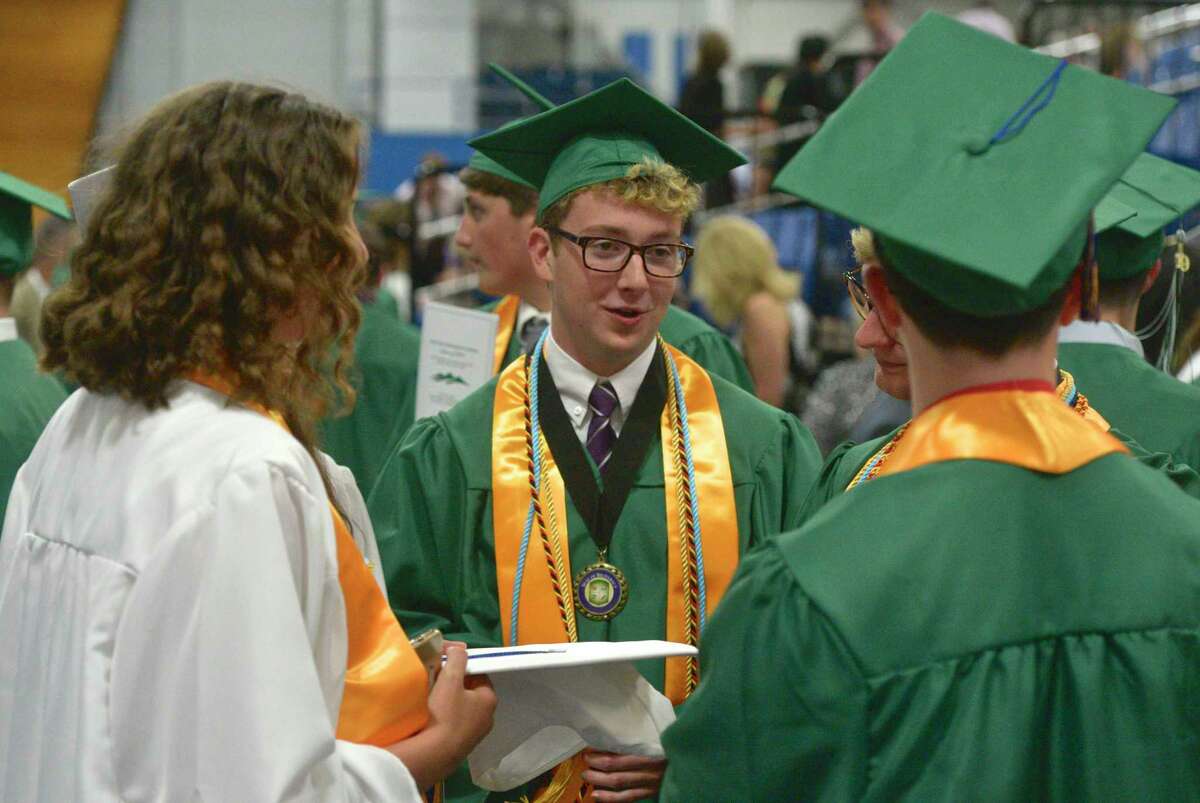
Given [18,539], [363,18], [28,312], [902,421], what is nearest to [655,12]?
[363,18]

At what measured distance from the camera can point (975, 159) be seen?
175cm

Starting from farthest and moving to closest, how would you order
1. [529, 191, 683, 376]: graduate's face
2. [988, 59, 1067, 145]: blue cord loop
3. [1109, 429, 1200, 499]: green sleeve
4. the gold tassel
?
the gold tassel → [529, 191, 683, 376]: graduate's face → [1109, 429, 1200, 499]: green sleeve → [988, 59, 1067, 145]: blue cord loop

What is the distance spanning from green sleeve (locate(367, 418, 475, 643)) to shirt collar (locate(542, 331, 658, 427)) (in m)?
0.26

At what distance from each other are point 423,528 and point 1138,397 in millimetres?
1574

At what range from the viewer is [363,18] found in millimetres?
14820

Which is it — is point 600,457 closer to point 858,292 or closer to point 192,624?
point 858,292

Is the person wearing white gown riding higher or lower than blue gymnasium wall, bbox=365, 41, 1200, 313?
higher

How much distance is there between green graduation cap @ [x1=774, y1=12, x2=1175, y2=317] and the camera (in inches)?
65.9

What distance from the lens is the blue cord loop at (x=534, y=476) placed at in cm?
285

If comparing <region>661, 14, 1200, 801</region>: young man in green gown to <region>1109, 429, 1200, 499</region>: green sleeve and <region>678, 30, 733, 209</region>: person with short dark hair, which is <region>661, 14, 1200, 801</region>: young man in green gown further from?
<region>678, 30, 733, 209</region>: person with short dark hair

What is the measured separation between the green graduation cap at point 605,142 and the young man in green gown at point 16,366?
50.3 inches

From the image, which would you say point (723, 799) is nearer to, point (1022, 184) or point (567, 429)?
point (1022, 184)

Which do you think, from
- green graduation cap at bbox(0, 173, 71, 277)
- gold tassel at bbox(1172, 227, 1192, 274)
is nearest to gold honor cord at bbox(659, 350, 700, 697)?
gold tassel at bbox(1172, 227, 1192, 274)

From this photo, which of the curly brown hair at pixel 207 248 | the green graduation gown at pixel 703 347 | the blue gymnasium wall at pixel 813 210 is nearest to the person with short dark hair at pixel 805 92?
the blue gymnasium wall at pixel 813 210
